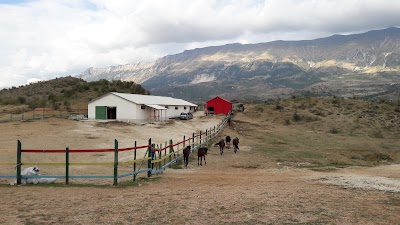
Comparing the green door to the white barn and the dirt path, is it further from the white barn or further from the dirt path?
the dirt path

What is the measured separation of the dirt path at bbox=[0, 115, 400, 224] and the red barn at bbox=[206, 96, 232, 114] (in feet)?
180

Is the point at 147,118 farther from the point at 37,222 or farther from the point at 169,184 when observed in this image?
the point at 37,222

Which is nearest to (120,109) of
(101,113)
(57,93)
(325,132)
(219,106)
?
(101,113)

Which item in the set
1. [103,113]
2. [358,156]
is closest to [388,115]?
[358,156]

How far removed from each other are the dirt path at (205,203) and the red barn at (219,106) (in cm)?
5498

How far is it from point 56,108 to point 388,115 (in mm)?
52013

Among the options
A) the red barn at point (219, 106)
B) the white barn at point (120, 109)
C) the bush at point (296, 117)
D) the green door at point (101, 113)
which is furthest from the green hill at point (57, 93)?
the bush at point (296, 117)

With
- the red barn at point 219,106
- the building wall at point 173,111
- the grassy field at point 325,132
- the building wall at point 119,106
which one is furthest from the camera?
the red barn at point 219,106

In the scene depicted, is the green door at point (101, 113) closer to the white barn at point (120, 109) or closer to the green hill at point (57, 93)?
the white barn at point (120, 109)

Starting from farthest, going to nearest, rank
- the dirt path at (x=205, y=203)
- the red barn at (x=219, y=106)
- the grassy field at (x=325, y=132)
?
the red barn at (x=219, y=106)
the grassy field at (x=325, y=132)
the dirt path at (x=205, y=203)

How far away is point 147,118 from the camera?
182 ft

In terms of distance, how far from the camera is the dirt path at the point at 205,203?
873 cm

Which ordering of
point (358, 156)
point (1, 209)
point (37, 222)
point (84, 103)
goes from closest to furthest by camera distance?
point (37, 222) < point (1, 209) < point (358, 156) < point (84, 103)

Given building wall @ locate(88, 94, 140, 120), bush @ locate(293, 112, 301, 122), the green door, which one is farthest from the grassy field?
the green door
